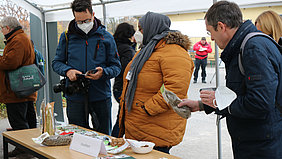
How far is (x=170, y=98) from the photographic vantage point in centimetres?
167

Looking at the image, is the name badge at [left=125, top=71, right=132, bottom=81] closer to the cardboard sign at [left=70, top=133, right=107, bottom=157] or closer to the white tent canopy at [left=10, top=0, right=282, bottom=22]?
the cardboard sign at [left=70, top=133, right=107, bottom=157]

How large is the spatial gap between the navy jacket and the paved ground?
1742mm

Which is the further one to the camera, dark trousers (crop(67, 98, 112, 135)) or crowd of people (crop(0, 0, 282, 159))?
dark trousers (crop(67, 98, 112, 135))

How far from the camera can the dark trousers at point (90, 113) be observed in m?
2.64

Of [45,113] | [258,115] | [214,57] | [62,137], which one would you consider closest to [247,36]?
[258,115]

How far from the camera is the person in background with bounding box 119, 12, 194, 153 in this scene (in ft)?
6.50

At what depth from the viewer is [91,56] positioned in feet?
8.74

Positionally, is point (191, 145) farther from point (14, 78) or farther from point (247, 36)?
point (247, 36)

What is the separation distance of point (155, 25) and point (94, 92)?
90cm

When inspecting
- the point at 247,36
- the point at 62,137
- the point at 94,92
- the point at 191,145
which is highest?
the point at 247,36

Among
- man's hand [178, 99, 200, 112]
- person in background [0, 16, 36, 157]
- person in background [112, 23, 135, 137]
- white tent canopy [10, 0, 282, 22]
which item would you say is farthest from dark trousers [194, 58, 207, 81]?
person in background [0, 16, 36, 157]

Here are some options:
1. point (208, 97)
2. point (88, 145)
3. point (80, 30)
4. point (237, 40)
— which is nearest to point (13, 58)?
point (80, 30)

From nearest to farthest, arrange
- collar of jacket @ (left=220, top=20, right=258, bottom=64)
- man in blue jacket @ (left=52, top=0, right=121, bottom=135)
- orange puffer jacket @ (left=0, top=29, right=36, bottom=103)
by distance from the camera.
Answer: collar of jacket @ (left=220, top=20, right=258, bottom=64) → man in blue jacket @ (left=52, top=0, right=121, bottom=135) → orange puffer jacket @ (left=0, top=29, right=36, bottom=103)

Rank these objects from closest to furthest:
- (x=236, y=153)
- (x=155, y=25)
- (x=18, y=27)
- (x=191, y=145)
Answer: (x=236, y=153) < (x=155, y=25) < (x=18, y=27) < (x=191, y=145)
